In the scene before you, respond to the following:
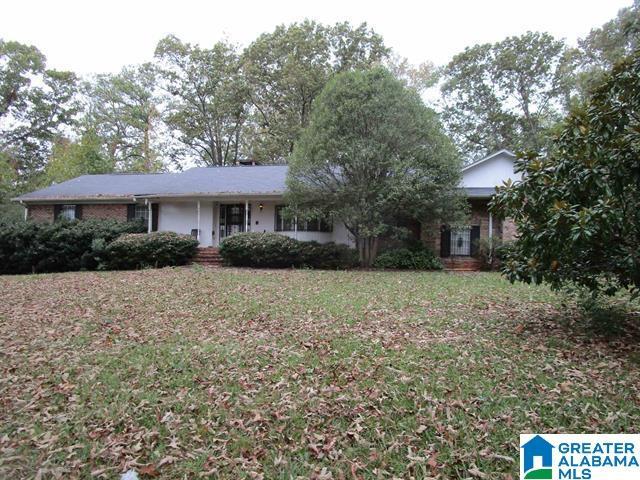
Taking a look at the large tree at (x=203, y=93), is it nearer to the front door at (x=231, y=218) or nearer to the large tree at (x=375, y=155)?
the front door at (x=231, y=218)

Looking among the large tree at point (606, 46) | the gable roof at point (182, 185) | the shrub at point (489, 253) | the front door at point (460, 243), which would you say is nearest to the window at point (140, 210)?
the gable roof at point (182, 185)

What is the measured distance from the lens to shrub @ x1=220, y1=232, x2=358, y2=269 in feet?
44.5

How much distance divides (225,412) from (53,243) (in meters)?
14.2

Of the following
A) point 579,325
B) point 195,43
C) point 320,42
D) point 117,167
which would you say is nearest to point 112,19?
point 579,325

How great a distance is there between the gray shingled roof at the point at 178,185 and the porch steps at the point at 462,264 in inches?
289

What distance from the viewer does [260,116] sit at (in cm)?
2820

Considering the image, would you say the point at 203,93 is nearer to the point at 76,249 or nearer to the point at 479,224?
the point at 76,249

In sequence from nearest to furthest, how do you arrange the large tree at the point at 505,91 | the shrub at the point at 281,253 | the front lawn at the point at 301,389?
the front lawn at the point at 301,389 → the shrub at the point at 281,253 → the large tree at the point at 505,91

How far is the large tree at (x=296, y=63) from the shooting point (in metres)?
25.0

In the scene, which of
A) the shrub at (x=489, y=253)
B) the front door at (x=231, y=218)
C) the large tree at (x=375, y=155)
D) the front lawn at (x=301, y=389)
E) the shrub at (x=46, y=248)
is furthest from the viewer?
the front door at (x=231, y=218)

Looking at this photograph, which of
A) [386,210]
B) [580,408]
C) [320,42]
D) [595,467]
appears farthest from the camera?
[320,42]

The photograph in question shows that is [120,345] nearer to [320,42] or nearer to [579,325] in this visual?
[579,325]

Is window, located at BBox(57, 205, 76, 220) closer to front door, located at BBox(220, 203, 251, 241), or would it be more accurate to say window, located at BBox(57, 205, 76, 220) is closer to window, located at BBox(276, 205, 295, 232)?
front door, located at BBox(220, 203, 251, 241)

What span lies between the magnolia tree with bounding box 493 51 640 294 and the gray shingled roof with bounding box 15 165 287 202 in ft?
37.4
